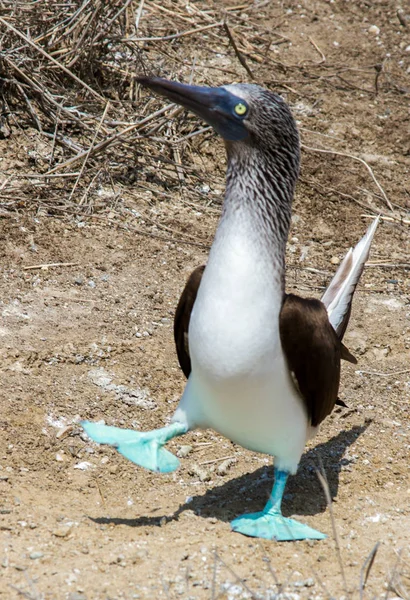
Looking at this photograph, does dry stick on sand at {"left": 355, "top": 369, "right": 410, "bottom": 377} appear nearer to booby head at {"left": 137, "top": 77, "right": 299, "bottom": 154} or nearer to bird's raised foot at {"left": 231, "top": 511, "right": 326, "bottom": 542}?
bird's raised foot at {"left": 231, "top": 511, "right": 326, "bottom": 542}

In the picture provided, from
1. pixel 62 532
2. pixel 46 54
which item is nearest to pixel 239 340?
pixel 62 532

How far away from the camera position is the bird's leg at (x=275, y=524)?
3887mm

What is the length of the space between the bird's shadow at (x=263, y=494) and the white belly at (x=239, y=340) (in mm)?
545

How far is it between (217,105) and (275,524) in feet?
6.46

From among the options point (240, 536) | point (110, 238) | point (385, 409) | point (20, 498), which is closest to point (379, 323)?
point (385, 409)

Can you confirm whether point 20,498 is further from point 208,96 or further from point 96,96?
point 96,96

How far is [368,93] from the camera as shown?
30.0 feet

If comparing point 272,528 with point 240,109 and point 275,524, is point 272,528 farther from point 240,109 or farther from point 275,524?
point 240,109

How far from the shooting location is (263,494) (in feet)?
14.8

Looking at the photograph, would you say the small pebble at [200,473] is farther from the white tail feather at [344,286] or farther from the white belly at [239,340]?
the white tail feather at [344,286]

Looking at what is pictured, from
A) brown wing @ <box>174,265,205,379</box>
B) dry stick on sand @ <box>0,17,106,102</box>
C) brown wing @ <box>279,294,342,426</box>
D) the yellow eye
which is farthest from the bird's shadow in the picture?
dry stick on sand @ <box>0,17,106,102</box>

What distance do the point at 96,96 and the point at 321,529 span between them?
4704 millimetres

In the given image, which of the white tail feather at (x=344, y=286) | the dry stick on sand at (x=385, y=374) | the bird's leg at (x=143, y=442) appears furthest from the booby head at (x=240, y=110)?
the dry stick on sand at (x=385, y=374)


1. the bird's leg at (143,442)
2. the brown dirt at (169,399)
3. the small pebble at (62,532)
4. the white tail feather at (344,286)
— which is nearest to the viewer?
the brown dirt at (169,399)
